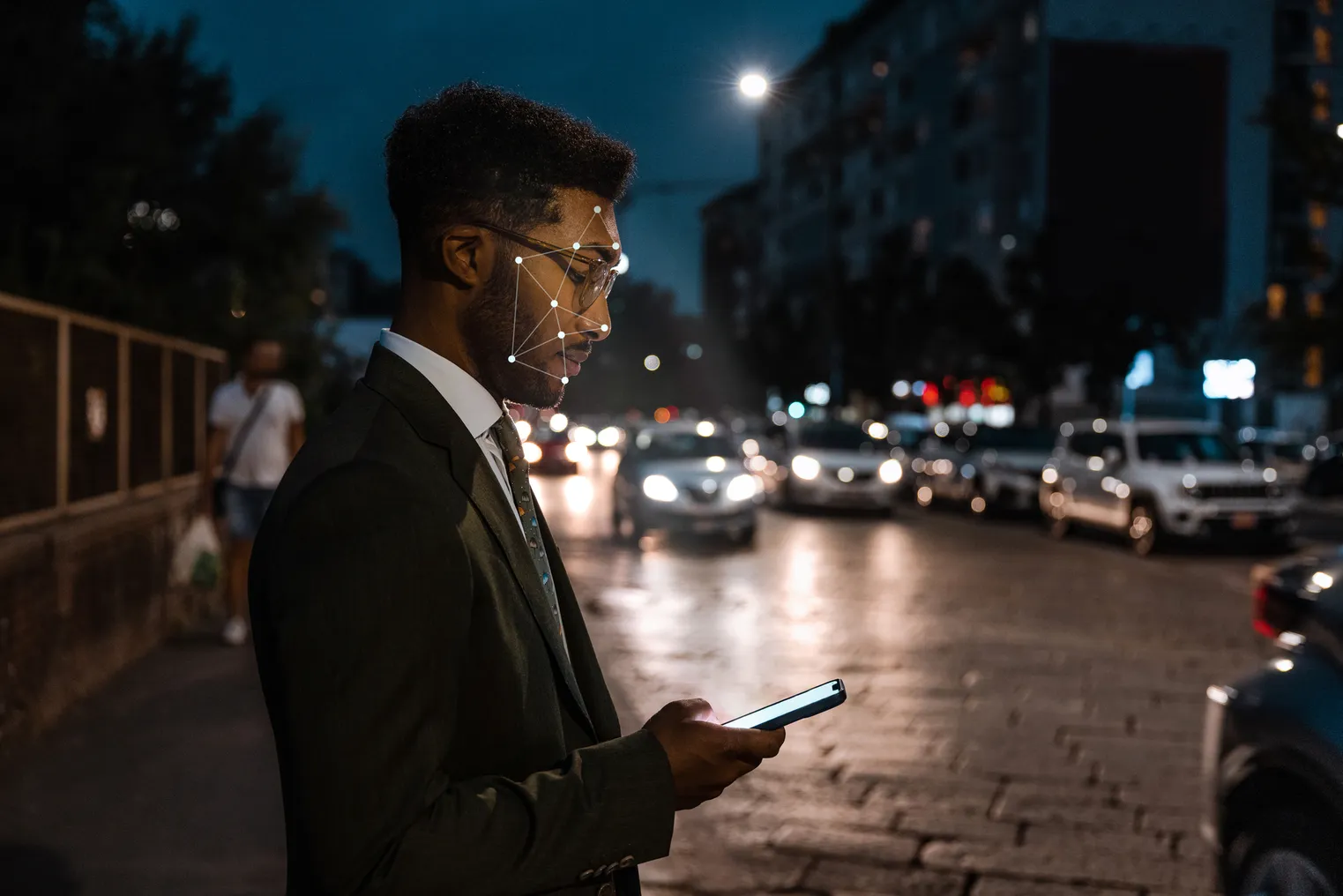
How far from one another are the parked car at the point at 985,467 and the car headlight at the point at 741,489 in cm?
669

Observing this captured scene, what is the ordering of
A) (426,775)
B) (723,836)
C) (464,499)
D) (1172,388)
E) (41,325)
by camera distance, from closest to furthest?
(426,775) → (464,499) → (723,836) → (41,325) → (1172,388)

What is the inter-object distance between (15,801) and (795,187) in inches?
3372

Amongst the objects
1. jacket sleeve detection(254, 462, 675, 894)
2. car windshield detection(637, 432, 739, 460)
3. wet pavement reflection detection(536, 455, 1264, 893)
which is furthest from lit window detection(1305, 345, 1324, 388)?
jacket sleeve detection(254, 462, 675, 894)

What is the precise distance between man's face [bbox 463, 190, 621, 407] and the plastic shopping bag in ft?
26.8

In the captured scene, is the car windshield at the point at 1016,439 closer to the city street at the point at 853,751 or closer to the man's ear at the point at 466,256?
the city street at the point at 853,751

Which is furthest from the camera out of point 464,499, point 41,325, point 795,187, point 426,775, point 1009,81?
point 795,187

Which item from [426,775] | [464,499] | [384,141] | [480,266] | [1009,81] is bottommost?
[426,775]

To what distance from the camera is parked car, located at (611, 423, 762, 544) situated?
61.3ft

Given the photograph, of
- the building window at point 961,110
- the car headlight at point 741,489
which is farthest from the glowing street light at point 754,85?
the building window at point 961,110

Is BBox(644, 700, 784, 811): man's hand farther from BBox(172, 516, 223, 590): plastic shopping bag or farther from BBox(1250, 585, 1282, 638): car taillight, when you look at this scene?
BBox(172, 516, 223, 590): plastic shopping bag

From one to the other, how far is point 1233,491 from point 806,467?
802 cm

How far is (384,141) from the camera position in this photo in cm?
202

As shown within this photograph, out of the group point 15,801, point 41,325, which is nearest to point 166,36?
point 41,325

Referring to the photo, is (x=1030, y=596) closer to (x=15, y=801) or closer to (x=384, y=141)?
(x=15, y=801)
